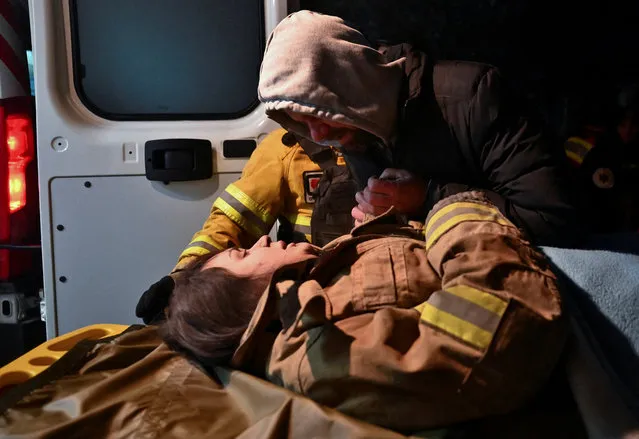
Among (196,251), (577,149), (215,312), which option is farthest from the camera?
(577,149)

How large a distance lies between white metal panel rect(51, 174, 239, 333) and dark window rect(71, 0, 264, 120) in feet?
0.94

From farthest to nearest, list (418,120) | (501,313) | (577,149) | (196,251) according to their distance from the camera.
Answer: (577,149) < (196,251) < (418,120) < (501,313)

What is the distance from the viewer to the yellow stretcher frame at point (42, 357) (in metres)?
1.70

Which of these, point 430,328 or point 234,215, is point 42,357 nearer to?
point 234,215

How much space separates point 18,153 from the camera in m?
2.39

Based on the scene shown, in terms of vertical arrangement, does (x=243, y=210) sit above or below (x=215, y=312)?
above

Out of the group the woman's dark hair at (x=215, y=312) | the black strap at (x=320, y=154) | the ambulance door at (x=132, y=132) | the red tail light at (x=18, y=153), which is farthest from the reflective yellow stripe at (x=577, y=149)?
the red tail light at (x=18, y=153)

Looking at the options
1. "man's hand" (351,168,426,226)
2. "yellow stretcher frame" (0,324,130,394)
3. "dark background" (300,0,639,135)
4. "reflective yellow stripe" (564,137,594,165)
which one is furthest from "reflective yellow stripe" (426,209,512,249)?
"reflective yellow stripe" (564,137,594,165)

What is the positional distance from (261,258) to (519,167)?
2.24ft

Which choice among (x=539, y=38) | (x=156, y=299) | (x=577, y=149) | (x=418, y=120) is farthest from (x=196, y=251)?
(x=539, y=38)

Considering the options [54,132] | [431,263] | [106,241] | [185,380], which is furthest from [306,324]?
[54,132]

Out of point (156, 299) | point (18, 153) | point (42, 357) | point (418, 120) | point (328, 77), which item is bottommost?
point (42, 357)

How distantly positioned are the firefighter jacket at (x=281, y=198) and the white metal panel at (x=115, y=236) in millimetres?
168

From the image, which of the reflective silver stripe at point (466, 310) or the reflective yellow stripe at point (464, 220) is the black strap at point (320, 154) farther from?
the reflective silver stripe at point (466, 310)
